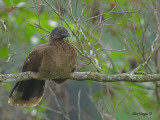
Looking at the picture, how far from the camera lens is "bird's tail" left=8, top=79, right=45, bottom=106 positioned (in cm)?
425

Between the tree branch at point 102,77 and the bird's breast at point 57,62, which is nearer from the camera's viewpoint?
the tree branch at point 102,77

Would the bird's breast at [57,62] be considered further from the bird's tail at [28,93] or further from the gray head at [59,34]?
the bird's tail at [28,93]

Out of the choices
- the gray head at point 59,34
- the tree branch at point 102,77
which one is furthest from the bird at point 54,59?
the tree branch at point 102,77

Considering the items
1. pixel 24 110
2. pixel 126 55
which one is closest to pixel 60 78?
pixel 24 110

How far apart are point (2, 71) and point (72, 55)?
1.46m

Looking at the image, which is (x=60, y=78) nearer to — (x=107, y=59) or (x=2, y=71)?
(x=2, y=71)

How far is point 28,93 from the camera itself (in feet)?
14.3

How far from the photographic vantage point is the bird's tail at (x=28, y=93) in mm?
4246

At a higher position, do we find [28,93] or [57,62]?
[57,62]

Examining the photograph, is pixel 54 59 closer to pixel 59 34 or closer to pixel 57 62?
pixel 57 62

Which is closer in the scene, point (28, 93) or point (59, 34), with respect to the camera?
point (59, 34)

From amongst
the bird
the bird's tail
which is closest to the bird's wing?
the bird

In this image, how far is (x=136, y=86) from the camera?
5.37 meters

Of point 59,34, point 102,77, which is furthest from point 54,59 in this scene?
point 102,77
